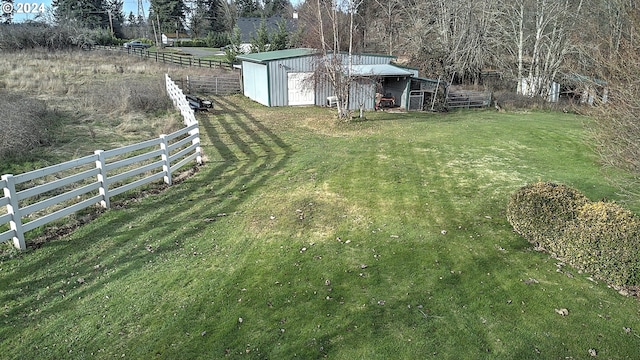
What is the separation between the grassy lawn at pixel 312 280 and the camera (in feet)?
15.7

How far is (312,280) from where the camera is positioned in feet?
19.9

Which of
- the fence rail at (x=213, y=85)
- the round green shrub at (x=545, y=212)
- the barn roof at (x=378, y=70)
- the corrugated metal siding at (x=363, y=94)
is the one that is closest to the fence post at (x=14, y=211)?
the round green shrub at (x=545, y=212)

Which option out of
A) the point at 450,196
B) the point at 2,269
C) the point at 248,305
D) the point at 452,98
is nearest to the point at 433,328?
the point at 248,305

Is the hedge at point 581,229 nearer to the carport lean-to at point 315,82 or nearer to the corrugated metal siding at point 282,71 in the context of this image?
the carport lean-to at point 315,82

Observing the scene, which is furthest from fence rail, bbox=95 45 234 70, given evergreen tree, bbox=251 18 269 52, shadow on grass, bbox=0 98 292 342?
shadow on grass, bbox=0 98 292 342

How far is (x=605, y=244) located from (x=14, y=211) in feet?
30.0

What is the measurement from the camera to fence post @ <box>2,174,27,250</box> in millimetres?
6496

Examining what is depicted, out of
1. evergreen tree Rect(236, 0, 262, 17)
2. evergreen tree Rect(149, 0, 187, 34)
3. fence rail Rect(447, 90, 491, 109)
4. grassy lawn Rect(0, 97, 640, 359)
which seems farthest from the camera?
evergreen tree Rect(236, 0, 262, 17)

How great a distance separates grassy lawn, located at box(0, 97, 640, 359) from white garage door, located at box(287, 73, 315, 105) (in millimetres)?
12709

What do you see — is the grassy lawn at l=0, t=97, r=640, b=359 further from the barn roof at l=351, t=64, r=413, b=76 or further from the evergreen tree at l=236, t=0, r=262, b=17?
the evergreen tree at l=236, t=0, r=262, b=17

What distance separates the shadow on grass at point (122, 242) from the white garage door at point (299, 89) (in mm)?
11285

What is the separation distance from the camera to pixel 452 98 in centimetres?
2480

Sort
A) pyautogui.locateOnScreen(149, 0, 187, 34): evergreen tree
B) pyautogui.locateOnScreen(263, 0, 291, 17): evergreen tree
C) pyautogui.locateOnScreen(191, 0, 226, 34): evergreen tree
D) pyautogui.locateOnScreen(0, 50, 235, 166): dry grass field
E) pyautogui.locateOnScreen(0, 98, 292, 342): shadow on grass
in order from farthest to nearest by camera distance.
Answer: pyautogui.locateOnScreen(263, 0, 291, 17): evergreen tree < pyautogui.locateOnScreen(191, 0, 226, 34): evergreen tree < pyautogui.locateOnScreen(149, 0, 187, 34): evergreen tree < pyautogui.locateOnScreen(0, 50, 235, 166): dry grass field < pyautogui.locateOnScreen(0, 98, 292, 342): shadow on grass

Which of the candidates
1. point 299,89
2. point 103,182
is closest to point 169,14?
point 299,89
